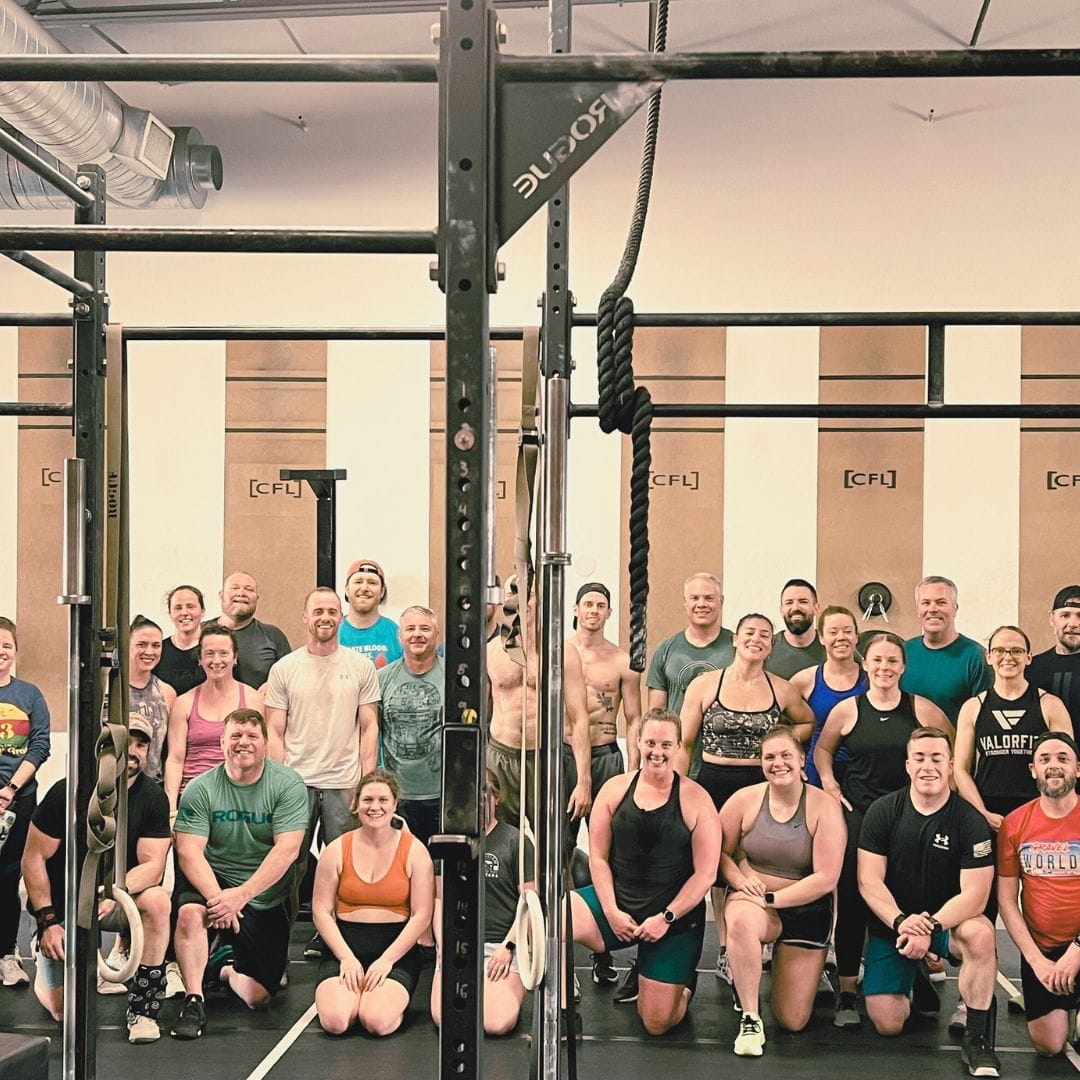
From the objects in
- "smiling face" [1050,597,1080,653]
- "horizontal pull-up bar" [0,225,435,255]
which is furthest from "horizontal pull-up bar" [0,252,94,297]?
"smiling face" [1050,597,1080,653]

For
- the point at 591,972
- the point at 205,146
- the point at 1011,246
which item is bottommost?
the point at 591,972

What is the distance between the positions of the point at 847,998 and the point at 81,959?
268 centimetres

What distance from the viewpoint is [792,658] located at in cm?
513

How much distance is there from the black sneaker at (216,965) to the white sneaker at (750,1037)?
183 centimetres

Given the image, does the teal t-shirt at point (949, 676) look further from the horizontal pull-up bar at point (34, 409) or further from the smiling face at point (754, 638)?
the horizontal pull-up bar at point (34, 409)

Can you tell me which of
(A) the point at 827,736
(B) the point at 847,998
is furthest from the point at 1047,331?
(B) the point at 847,998

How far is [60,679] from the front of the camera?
6578mm

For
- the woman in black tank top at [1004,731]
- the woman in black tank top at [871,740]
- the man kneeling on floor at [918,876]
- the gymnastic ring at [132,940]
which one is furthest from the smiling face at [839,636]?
the gymnastic ring at [132,940]

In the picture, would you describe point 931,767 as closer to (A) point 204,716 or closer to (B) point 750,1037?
(B) point 750,1037

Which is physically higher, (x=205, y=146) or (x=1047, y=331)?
(x=205, y=146)

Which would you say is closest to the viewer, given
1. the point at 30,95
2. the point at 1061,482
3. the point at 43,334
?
the point at 30,95

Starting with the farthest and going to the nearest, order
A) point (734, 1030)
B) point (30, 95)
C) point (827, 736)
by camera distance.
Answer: point (30, 95)
point (827, 736)
point (734, 1030)

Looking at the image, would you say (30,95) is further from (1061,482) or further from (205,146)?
(1061,482)

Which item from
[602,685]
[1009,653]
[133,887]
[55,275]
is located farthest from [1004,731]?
[55,275]
